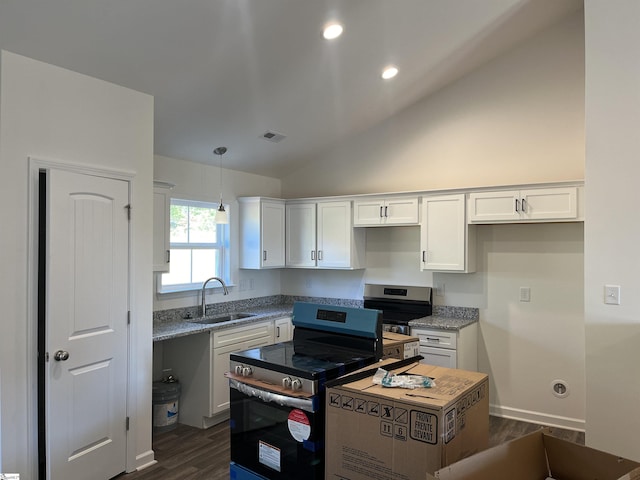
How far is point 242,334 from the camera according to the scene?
424 cm

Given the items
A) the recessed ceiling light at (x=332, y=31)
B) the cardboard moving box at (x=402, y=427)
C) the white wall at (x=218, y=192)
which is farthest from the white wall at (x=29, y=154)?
the cardboard moving box at (x=402, y=427)

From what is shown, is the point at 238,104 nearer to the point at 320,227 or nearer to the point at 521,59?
the point at 320,227

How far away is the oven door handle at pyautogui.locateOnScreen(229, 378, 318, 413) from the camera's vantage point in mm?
1847

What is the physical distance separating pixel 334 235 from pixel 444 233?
1.23 metres

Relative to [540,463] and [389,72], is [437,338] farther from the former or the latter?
[540,463]

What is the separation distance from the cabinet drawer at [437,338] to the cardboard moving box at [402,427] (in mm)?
2305

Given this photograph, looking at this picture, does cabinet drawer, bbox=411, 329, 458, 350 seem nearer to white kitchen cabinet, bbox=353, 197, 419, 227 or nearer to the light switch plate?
white kitchen cabinet, bbox=353, 197, 419, 227

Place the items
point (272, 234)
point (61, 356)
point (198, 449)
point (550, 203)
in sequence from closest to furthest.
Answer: point (61, 356)
point (198, 449)
point (550, 203)
point (272, 234)

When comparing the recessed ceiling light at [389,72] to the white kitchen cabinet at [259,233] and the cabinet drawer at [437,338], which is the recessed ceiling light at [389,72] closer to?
the white kitchen cabinet at [259,233]

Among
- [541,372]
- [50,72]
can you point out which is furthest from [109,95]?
[541,372]

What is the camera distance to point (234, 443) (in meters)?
2.20

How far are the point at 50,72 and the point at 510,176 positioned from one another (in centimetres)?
379

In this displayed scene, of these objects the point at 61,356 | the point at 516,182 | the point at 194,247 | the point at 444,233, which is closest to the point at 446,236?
the point at 444,233

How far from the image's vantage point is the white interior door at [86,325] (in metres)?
2.67
